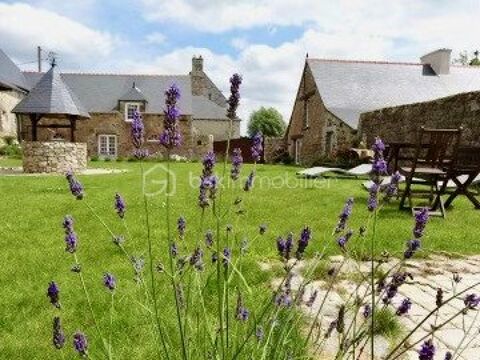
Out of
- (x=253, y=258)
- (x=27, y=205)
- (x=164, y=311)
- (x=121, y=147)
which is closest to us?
(x=164, y=311)

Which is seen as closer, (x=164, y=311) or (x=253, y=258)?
(x=164, y=311)

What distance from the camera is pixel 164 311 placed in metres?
3.11

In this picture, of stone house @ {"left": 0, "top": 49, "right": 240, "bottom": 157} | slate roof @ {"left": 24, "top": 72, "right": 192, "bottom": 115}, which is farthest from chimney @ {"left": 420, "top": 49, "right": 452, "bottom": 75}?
slate roof @ {"left": 24, "top": 72, "right": 192, "bottom": 115}

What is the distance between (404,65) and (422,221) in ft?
94.1

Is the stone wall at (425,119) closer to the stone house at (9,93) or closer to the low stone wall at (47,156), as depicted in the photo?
the low stone wall at (47,156)

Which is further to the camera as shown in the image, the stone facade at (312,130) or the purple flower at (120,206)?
the stone facade at (312,130)

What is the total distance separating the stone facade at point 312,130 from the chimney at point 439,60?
7664mm

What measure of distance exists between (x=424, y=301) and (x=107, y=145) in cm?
3144

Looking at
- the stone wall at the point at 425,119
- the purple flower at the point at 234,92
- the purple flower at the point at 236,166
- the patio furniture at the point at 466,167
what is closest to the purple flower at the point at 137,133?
the purple flower at the point at 234,92

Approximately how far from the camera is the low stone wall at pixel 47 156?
17.3m

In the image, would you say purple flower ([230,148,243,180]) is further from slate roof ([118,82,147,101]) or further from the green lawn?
slate roof ([118,82,147,101])

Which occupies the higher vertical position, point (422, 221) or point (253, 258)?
point (422, 221)

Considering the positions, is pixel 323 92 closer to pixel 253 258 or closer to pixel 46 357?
pixel 253 258

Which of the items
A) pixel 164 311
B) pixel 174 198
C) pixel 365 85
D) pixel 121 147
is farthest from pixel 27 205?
pixel 121 147
